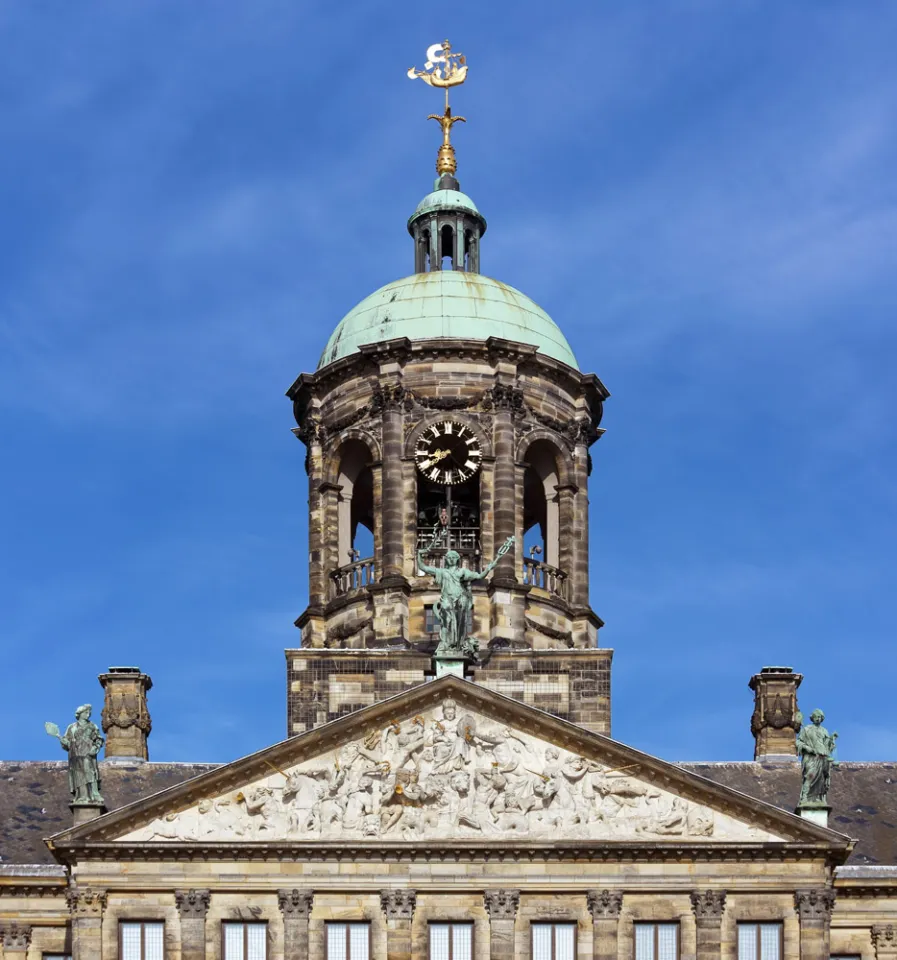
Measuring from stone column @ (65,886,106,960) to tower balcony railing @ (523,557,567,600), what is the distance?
41.0ft

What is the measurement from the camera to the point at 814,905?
7031 cm

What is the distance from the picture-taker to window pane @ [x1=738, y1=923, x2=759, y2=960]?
70.2m

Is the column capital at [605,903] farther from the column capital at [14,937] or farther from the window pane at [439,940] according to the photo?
the column capital at [14,937]

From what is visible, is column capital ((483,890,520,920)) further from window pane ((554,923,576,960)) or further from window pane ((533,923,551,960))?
window pane ((554,923,576,960))

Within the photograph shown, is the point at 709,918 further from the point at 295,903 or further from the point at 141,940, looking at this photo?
the point at 141,940

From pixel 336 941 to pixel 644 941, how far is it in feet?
19.9

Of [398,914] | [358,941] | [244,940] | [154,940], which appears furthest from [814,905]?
[154,940]

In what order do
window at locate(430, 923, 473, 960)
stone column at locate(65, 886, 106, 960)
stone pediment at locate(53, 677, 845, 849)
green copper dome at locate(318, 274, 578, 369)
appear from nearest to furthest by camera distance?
stone column at locate(65, 886, 106, 960) → window at locate(430, 923, 473, 960) → stone pediment at locate(53, 677, 845, 849) → green copper dome at locate(318, 274, 578, 369)

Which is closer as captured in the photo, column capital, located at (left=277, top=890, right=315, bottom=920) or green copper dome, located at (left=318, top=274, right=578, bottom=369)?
column capital, located at (left=277, top=890, right=315, bottom=920)

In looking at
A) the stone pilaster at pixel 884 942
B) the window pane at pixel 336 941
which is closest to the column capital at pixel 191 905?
the window pane at pixel 336 941

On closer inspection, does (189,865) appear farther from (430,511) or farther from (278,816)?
(430,511)

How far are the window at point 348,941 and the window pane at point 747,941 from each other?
7312mm

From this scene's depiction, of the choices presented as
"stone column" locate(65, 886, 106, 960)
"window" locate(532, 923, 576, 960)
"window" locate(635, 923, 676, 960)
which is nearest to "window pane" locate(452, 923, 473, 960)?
"window" locate(532, 923, 576, 960)

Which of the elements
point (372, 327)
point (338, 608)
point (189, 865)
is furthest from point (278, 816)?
point (372, 327)
